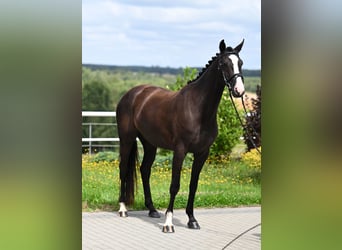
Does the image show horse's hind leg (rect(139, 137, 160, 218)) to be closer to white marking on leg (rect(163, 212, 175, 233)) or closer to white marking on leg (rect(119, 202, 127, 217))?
white marking on leg (rect(119, 202, 127, 217))

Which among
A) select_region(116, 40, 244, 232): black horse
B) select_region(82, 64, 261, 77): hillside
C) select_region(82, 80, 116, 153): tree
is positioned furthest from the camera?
select_region(82, 64, 261, 77): hillside

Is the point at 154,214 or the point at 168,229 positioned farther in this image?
the point at 154,214

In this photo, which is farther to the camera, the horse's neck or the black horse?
the horse's neck

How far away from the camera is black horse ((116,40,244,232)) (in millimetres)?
4078

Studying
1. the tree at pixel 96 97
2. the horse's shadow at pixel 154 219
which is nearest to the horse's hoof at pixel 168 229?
the horse's shadow at pixel 154 219

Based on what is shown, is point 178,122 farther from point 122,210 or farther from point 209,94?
point 122,210

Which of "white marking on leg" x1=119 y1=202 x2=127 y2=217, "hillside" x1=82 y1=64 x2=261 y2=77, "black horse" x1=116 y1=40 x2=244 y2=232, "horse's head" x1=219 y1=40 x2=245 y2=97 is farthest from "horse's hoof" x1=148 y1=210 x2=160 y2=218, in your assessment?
"hillside" x1=82 y1=64 x2=261 y2=77

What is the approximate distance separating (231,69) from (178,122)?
2.24 feet

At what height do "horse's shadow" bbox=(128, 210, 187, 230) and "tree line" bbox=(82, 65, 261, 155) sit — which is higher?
"tree line" bbox=(82, 65, 261, 155)

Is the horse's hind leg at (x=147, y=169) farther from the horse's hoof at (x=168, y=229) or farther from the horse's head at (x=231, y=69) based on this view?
the horse's head at (x=231, y=69)

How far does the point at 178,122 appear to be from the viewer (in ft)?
14.2

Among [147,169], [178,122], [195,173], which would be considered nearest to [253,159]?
[147,169]
